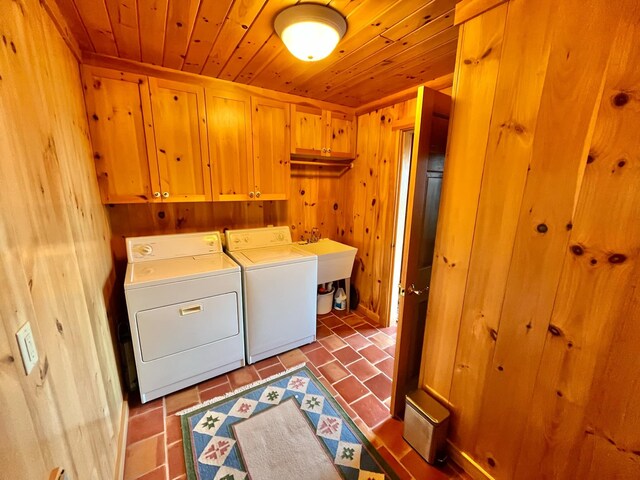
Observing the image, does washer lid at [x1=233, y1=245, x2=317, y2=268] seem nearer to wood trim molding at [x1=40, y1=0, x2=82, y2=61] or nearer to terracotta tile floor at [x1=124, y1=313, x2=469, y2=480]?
terracotta tile floor at [x1=124, y1=313, x2=469, y2=480]

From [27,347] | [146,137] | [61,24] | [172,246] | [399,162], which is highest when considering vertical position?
[61,24]

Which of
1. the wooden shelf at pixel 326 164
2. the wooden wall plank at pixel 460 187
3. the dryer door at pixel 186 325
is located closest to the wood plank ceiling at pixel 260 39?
the wooden wall plank at pixel 460 187

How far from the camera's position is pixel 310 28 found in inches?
54.8

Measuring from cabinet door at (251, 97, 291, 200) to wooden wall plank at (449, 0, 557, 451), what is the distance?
6.02 feet

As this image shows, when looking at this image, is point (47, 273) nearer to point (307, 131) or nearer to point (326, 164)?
point (307, 131)

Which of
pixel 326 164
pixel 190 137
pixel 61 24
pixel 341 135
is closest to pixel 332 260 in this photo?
pixel 326 164

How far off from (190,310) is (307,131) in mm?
2002

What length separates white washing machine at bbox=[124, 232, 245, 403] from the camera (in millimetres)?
1814

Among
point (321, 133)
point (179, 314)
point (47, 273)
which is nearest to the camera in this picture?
point (47, 273)

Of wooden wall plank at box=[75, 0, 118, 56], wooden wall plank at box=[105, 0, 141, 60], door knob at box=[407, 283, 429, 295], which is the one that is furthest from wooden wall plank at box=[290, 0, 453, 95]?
door knob at box=[407, 283, 429, 295]

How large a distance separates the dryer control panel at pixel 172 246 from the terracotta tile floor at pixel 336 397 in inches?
42.6

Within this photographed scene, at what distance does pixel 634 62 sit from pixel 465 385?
152 centimetres

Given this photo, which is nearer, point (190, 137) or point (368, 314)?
point (190, 137)

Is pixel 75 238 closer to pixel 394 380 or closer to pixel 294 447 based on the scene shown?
pixel 294 447
